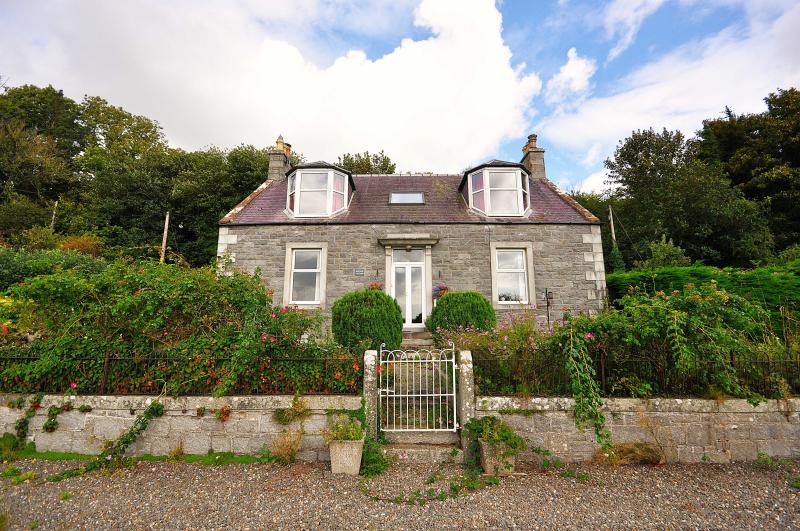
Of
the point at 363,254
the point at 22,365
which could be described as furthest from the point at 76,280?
the point at 363,254

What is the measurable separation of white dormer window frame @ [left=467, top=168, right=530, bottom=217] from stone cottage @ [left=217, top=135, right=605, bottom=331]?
39 millimetres

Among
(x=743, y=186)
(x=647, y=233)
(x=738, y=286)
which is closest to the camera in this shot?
(x=738, y=286)

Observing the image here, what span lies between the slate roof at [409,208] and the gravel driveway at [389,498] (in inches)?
339

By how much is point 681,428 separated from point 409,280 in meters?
8.21

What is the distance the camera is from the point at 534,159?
14.7 metres

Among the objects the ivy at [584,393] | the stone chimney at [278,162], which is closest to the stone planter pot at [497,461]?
the ivy at [584,393]

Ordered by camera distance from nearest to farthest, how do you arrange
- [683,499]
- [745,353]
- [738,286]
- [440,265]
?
1. [683,499]
2. [745,353]
3. [738,286]
4. [440,265]

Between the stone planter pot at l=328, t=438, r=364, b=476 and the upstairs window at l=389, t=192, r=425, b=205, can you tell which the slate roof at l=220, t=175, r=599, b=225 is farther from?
the stone planter pot at l=328, t=438, r=364, b=476

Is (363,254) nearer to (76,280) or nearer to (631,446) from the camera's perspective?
(76,280)

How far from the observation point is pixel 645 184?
24.0 m

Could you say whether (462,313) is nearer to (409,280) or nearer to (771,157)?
(409,280)

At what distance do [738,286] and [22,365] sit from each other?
15442 millimetres

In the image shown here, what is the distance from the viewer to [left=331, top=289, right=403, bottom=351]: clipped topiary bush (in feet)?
22.2

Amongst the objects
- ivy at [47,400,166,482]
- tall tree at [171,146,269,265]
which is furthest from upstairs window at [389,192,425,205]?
tall tree at [171,146,269,265]
